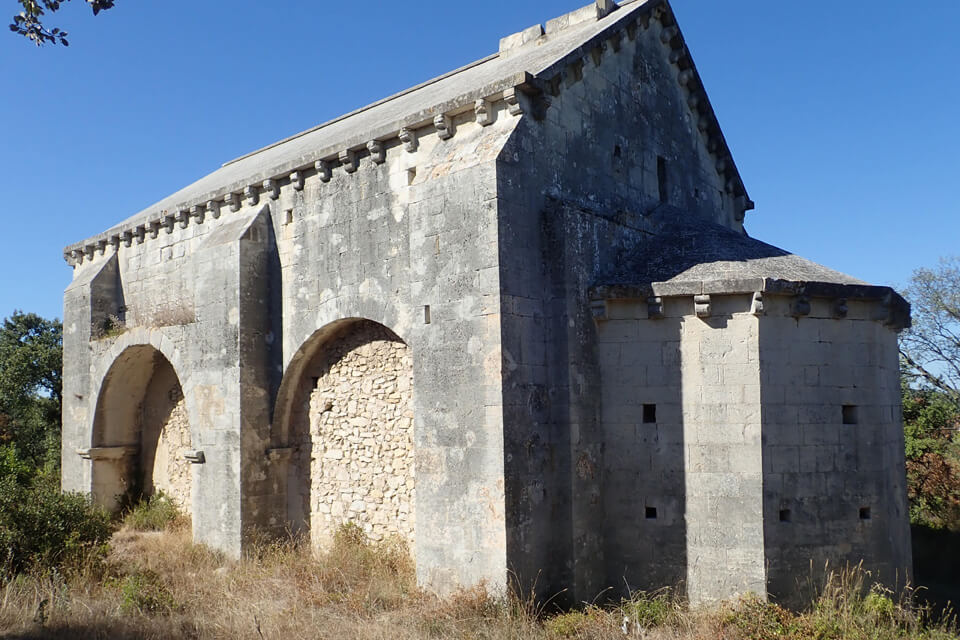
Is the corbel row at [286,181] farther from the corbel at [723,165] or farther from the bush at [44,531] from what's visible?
the corbel at [723,165]

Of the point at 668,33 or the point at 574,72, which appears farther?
the point at 668,33

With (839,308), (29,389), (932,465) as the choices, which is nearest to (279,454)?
(839,308)

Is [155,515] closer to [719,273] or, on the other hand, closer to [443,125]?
[443,125]

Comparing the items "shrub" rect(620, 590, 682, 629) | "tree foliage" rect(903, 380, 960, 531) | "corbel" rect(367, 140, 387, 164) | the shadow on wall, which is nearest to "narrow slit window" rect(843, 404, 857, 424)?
"shrub" rect(620, 590, 682, 629)

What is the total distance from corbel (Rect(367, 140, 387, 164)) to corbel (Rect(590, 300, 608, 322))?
3.48m

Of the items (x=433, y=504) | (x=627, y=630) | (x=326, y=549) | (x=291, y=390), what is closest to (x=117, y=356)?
(x=291, y=390)

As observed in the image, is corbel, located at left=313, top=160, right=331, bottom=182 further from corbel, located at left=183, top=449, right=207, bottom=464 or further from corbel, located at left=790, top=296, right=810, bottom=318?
corbel, located at left=790, top=296, right=810, bottom=318

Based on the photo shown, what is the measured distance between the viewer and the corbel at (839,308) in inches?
345

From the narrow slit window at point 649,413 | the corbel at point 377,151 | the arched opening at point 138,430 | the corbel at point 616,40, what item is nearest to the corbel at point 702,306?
the narrow slit window at point 649,413

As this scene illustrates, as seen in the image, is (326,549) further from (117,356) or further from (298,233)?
(117,356)

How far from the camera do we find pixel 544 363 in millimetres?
8766

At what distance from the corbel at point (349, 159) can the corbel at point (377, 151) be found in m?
0.38

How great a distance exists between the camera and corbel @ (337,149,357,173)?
1045cm

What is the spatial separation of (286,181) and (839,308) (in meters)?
8.03
